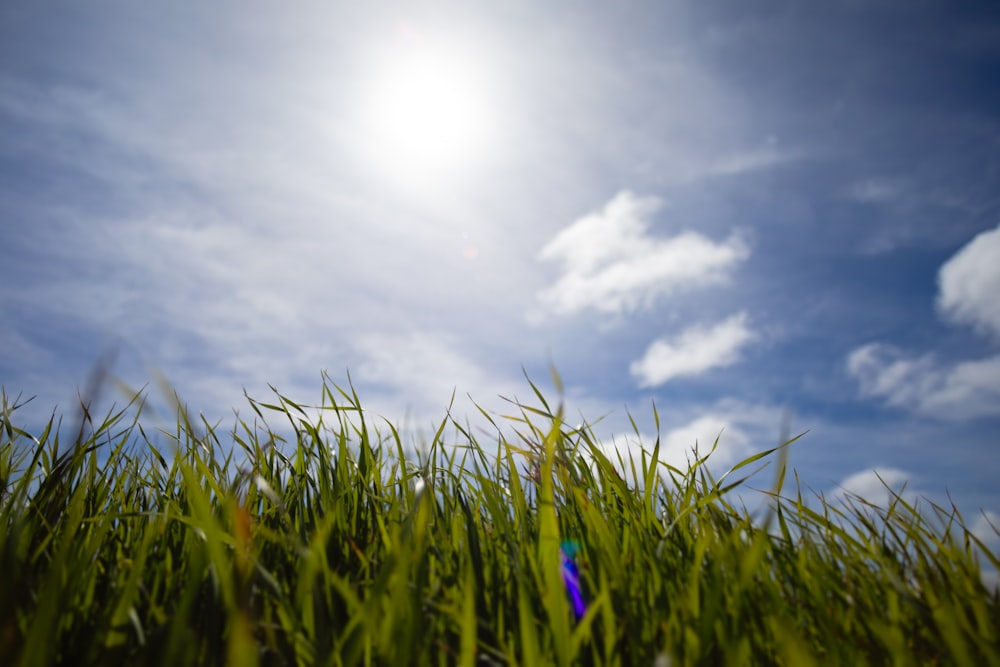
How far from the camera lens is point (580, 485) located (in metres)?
2.04

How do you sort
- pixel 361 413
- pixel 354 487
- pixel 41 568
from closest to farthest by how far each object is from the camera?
pixel 41 568
pixel 354 487
pixel 361 413

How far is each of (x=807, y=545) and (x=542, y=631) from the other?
82 cm

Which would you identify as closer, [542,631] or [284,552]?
[542,631]

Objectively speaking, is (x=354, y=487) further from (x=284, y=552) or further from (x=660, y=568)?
(x=660, y=568)

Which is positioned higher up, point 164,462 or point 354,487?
point 164,462

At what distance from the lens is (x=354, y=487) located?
191cm

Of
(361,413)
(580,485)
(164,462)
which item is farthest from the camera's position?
(164,462)

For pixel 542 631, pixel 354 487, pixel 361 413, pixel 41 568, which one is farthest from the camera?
pixel 361 413

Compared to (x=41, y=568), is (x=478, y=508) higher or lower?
higher

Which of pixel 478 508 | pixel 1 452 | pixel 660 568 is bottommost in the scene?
pixel 660 568

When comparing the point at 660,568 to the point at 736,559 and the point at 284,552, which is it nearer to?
the point at 736,559

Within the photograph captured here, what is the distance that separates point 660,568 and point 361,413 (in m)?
1.26

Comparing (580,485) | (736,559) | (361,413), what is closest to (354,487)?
(361,413)

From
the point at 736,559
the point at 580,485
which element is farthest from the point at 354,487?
the point at 736,559
